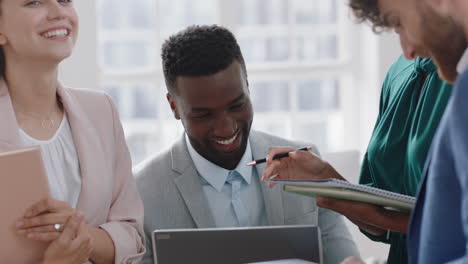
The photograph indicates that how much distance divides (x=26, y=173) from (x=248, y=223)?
2.58ft

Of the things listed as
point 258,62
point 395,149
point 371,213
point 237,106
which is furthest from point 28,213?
point 258,62

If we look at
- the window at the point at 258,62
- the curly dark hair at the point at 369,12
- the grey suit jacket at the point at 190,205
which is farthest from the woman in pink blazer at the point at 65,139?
the window at the point at 258,62

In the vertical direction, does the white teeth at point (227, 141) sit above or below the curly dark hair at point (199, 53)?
below

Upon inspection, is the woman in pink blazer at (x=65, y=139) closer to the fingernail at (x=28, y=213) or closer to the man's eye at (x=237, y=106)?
the fingernail at (x=28, y=213)

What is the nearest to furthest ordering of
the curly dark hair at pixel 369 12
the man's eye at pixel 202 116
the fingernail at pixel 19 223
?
the curly dark hair at pixel 369 12, the fingernail at pixel 19 223, the man's eye at pixel 202 116

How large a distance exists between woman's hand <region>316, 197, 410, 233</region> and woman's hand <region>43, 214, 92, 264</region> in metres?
0.60

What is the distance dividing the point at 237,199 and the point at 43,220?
0.68m

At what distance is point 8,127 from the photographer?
1736 mm

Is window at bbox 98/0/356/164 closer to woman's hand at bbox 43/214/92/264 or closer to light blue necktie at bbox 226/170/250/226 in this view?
light blue necktie at bbox 226/170/250/226

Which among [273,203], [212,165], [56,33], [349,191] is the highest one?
[56,33]

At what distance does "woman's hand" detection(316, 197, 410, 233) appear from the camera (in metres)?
1.74

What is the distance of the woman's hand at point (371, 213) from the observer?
1735mm

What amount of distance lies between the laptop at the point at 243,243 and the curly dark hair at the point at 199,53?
0.52 m

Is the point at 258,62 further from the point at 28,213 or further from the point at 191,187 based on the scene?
the point at 28,213
